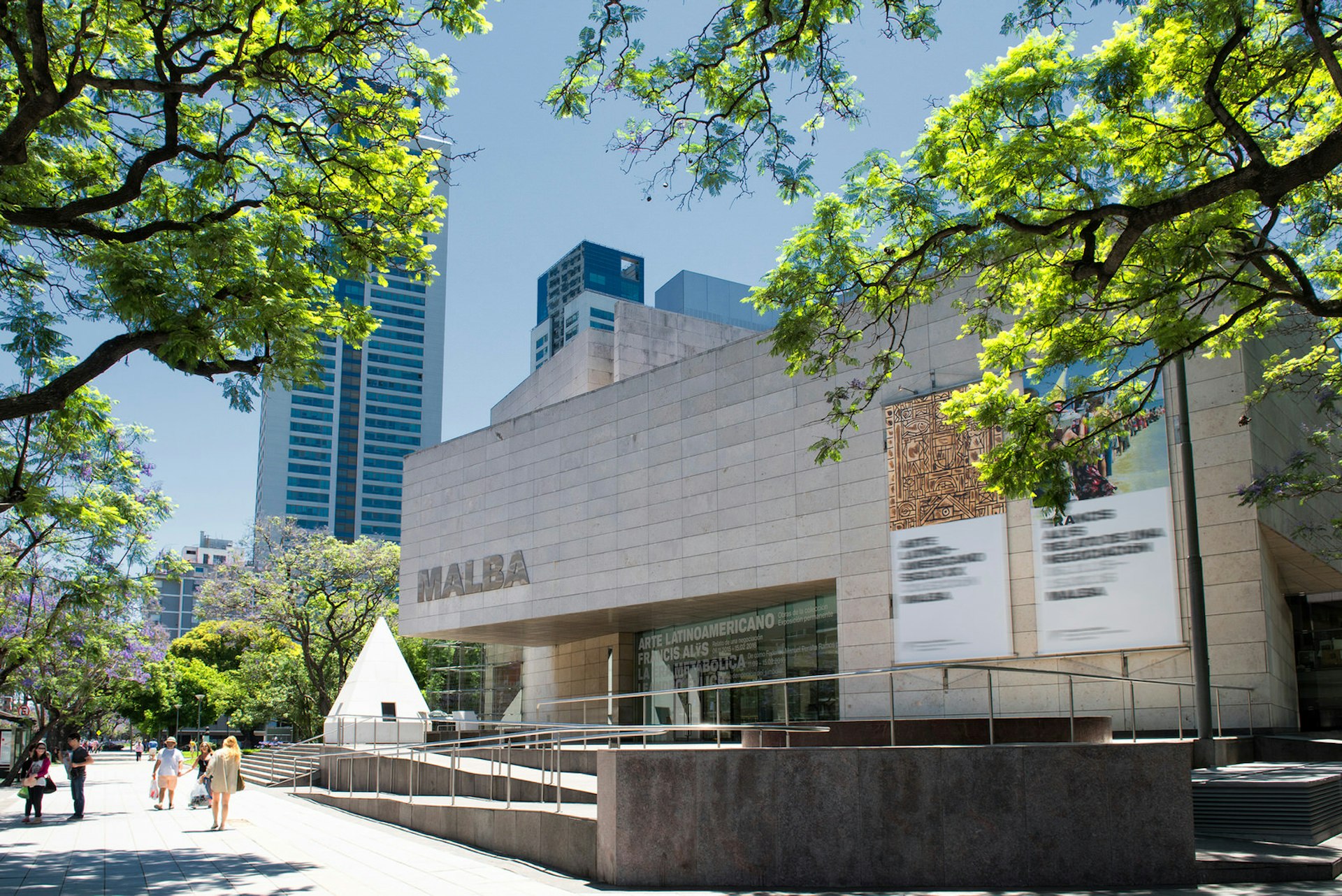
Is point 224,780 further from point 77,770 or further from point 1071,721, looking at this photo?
point 1071,721

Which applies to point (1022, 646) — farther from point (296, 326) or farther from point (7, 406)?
point (7, 406)

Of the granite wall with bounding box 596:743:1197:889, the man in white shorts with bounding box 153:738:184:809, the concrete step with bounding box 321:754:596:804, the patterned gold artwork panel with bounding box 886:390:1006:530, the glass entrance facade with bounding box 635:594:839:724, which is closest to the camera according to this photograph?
the granite wall with bounding box 596:743:1197:889

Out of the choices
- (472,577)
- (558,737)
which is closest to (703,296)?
(472,577)

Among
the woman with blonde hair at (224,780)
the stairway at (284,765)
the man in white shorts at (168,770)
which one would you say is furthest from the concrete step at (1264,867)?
the stairway at (284,765)

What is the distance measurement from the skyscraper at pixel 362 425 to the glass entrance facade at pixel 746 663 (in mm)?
133157

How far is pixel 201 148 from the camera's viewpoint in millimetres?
12133

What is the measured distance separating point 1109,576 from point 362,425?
159 m

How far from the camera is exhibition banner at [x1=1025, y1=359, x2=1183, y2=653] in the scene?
63.7ft

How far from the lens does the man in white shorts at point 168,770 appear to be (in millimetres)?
21609

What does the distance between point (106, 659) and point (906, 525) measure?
2351 cm

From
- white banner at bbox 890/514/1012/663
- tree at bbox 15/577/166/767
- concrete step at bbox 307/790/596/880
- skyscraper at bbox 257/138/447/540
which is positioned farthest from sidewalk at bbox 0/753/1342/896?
skyscraper at bbox 257/138/447/540

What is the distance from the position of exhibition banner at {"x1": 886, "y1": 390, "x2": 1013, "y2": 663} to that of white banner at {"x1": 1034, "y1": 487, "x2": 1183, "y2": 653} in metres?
0.94

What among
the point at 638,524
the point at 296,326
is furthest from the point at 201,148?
the point at 638,524

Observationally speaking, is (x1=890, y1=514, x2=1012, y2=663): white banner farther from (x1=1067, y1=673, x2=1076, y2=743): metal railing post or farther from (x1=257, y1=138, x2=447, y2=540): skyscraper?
(x1=257, y1=138, x2=447, y2=540): skyscraper
